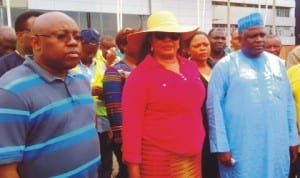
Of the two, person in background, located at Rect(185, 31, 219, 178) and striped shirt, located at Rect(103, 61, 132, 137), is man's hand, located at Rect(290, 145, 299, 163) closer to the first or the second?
person in background, located at Rect(185, 31, 219, 178)

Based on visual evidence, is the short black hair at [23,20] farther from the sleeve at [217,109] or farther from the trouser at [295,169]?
the trouser at [295,169]

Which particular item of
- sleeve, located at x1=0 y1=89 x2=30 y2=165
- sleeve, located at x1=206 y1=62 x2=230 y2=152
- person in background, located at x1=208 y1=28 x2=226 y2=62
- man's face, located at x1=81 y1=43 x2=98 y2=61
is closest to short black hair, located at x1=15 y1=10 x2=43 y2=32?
sleeve, located at x1=0 y1=89 x2=30 y2=165

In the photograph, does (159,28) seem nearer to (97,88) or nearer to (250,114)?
(250,114)

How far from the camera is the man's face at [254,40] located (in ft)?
10.4

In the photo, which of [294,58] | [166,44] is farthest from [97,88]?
[294,58]

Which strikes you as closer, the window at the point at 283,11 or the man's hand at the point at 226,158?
the man's hand at the point at 226,158

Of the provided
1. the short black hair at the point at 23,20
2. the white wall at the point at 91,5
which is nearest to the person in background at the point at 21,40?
the short black hair at the point at 23,20

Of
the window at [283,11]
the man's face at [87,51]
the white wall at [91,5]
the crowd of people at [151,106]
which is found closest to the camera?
the crowd of people at [151,106]

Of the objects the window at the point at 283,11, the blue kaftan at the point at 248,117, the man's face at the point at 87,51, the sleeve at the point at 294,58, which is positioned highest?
the window at the point at 283,11

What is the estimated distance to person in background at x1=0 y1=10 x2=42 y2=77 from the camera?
274cm

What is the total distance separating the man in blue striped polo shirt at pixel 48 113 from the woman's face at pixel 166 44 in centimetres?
91

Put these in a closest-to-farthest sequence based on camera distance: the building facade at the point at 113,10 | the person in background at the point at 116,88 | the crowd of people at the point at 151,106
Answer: the crowd of people at the point at 151,106 < the person in background at the point at 116,88 < the building facade at the point at 113,10

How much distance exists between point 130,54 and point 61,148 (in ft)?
5.56

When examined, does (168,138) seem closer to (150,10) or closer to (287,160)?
(287,160)
